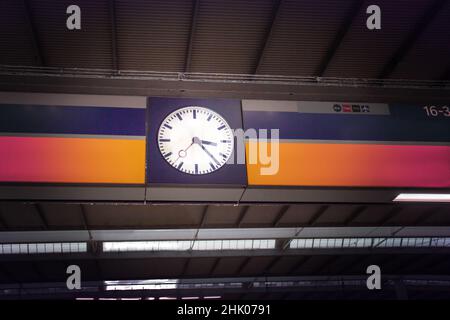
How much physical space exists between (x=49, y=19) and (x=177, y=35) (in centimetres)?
159

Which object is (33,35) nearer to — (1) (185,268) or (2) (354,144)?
(2) (354,144)

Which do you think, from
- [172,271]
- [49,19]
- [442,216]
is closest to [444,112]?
[49,19]

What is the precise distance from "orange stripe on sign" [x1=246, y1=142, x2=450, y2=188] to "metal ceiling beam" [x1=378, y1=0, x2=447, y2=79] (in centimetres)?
156

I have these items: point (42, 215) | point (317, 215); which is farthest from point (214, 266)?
point (42, 215)

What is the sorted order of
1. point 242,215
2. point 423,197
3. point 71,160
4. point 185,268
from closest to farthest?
point 71,160 < point 423,197 < point 242,215 < point 185,268

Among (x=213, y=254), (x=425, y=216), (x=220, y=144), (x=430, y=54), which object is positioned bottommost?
(x=213, y=254)

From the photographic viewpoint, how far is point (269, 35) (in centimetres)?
→ 577

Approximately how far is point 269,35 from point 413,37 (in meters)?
1.99

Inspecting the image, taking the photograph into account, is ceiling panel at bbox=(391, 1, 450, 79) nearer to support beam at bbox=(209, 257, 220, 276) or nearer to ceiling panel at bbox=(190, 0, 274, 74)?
ceiling panel at bbox=(190, 0, 274, 74)

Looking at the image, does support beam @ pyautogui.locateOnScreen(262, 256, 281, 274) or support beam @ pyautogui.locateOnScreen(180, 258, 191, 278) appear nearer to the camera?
support beam @ pyautogui.locateOnScreen(180, 258, 191, 278)

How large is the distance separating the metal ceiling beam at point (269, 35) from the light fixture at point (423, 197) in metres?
2.62

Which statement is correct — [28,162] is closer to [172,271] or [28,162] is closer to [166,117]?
[166,117]

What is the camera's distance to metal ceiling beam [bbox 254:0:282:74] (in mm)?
5326

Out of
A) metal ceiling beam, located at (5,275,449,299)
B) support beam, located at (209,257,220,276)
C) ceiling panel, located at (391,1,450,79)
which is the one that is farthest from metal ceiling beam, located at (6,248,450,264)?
ceiling panel, located at (391,1,450,79)
